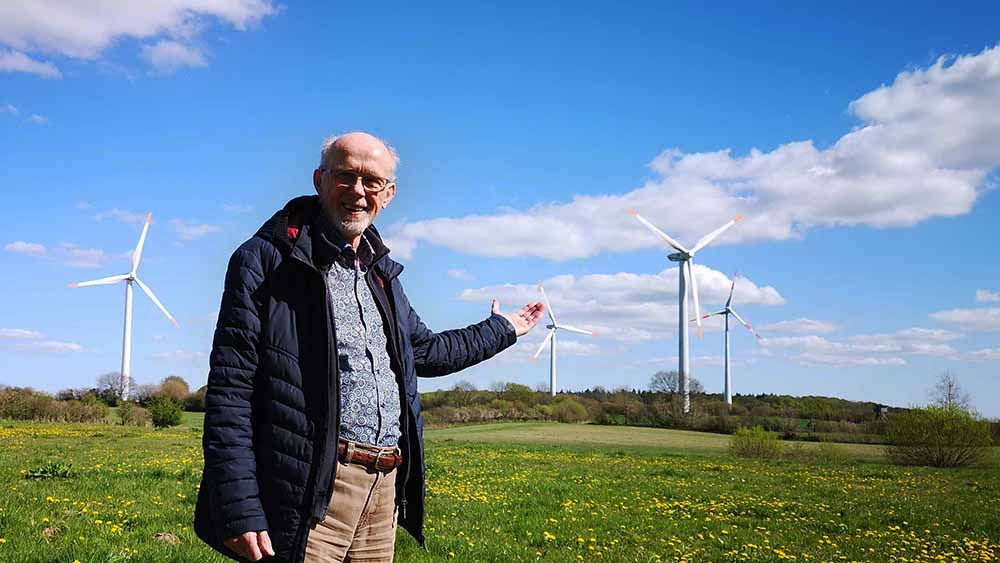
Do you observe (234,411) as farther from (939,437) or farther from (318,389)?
(939,437)

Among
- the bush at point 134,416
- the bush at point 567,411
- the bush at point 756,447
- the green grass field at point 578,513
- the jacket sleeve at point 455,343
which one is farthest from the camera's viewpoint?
the bush at point 567,411

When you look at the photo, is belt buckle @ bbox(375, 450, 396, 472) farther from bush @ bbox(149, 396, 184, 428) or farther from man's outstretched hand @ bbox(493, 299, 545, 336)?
bush @ bbox(149, 396, 184, 428)

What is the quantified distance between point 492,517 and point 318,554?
7.63 metres

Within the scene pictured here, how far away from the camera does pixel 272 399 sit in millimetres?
3391

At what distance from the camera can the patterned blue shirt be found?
3.59m

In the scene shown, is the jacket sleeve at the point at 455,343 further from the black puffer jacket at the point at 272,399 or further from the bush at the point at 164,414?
the bush at the point at 164,414

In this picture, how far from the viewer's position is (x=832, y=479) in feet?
67.1

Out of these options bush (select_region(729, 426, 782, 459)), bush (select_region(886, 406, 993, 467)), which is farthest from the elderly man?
bush (select_region(886, 406, 993, 467))

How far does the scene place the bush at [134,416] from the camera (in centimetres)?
4241

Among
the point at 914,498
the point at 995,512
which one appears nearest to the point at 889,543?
the point at 995,512

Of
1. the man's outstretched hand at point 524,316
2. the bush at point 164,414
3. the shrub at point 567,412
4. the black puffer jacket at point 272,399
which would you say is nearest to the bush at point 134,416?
the bush at point 164,414

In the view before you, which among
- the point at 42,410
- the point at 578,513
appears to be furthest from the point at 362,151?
the point at 42,410

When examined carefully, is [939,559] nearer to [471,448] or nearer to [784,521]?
[784,521]

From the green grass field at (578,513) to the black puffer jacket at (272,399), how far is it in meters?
4.05
